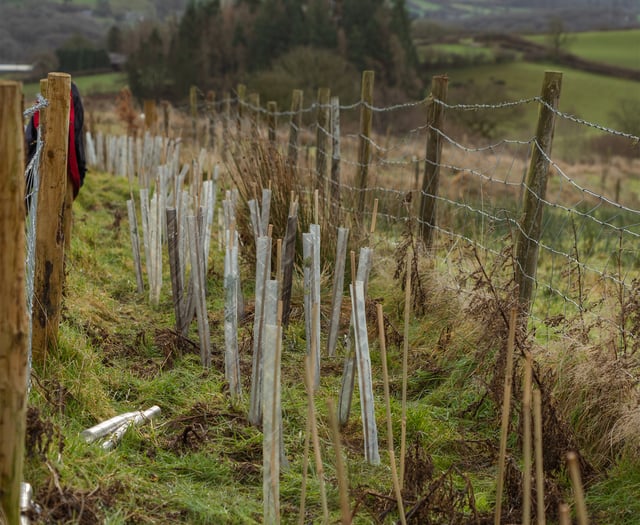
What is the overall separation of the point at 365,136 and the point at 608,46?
55010 mm

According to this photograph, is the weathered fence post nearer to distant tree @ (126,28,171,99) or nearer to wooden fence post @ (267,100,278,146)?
wooden fence post @ (267,100,278,146)

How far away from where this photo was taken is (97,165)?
484 inches

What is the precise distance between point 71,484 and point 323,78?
25984 millimetres

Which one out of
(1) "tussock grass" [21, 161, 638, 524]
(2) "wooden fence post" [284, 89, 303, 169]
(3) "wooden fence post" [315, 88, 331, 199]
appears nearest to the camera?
(1) "tussock grass" [21, 161, 638, 524]

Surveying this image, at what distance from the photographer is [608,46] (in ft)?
182

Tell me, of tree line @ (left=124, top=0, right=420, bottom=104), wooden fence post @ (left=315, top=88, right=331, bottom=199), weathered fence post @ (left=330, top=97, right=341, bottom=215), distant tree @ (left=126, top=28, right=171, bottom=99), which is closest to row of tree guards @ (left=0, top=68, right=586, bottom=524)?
weathered fence post @ (left=330, top=97, right=341, bottom=215)

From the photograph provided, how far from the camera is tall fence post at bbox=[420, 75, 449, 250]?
5164 mm

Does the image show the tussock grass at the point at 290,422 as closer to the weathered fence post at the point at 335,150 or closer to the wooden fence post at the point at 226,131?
the weathered fence post at the point at 335,150

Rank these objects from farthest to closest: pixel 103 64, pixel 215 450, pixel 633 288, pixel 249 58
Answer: pixel 103 64, pixel 249 58, pixel 633 288, pixel 215 450

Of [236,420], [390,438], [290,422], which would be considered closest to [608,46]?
[290,422]

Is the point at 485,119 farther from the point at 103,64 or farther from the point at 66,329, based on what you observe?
the point at 103,64

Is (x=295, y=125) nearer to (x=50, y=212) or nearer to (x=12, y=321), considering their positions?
(x=50, y=212)

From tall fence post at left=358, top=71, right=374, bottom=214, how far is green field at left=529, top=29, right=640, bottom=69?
46.6m

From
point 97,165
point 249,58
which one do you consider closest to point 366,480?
point 97,165
